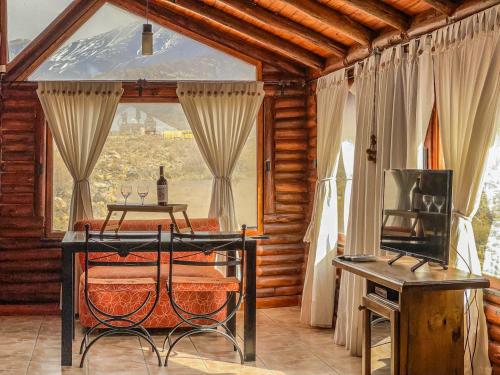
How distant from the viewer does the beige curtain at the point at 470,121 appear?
452 cm

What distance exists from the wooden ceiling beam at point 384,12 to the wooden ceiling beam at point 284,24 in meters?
1.22

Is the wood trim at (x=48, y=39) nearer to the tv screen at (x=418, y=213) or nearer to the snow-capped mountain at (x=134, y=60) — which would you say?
the snow-capped mountain at (x=134, y=60)

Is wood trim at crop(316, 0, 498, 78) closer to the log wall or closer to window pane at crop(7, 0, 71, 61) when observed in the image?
window pane at crop(7, 0, 71, 61)

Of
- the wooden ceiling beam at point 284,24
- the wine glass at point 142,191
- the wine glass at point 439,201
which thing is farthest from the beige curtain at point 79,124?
the wine glass at point 439,201

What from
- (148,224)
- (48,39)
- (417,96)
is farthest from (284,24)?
(48,39)

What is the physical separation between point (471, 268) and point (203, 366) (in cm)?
219

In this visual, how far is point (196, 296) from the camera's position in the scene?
683cm

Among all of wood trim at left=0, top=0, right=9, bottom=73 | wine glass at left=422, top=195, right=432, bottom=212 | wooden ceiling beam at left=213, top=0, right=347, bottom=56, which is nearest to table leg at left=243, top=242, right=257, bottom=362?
wine glass at left=422, top=195, right=432, bottom=212

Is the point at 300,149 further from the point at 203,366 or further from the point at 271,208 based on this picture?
the point at 203,366

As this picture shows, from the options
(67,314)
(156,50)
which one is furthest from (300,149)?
(67,314)

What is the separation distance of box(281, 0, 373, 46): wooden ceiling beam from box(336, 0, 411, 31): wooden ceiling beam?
523 millimetres

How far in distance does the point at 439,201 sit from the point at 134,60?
4.52m

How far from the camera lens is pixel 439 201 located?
442cm

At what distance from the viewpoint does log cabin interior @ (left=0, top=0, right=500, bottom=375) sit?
468 centimetres
